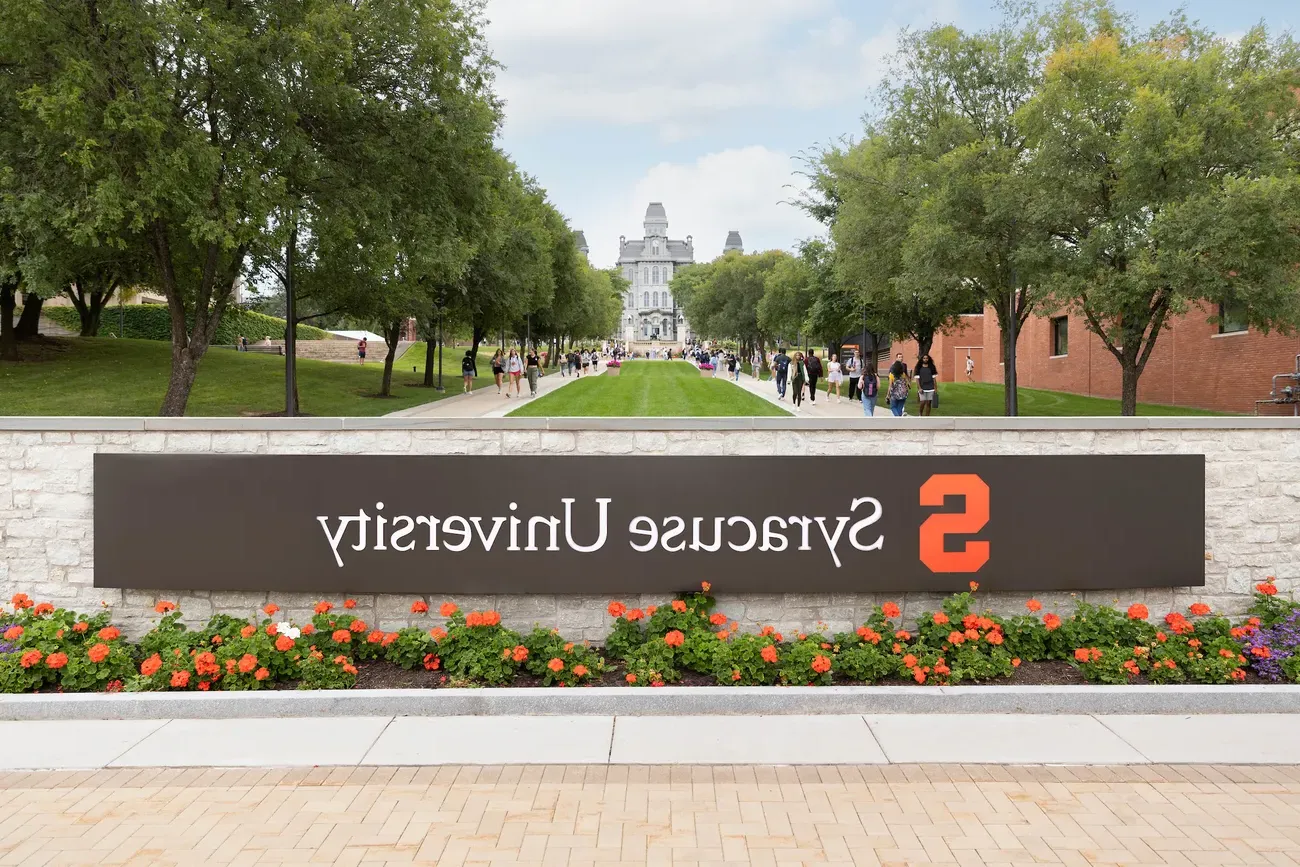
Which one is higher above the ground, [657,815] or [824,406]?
[824,406]

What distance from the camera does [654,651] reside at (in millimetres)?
6809

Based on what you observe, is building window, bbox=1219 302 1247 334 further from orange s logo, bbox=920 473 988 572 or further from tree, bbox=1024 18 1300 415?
orange s logo, bbox=920 473 988 572

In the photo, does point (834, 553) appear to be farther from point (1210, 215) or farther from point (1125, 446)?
point (1210, 215)

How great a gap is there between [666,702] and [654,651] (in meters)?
0.53

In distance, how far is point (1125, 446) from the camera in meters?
7.55

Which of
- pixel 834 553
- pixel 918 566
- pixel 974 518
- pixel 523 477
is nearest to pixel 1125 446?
pixel 974 518

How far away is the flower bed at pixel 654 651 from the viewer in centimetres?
660

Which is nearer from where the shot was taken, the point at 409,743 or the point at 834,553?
the point at 409,743

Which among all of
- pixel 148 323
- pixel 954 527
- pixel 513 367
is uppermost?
pixel 148 323

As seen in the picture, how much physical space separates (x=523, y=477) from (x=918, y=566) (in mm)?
3203

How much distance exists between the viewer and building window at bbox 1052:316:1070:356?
42.8 metres

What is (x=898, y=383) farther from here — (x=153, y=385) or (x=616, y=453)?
(x=153, y=385)

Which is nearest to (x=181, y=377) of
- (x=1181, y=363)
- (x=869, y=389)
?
(x=869, y=389)

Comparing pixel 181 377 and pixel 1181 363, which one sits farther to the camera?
pixel 1181 363
